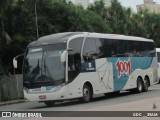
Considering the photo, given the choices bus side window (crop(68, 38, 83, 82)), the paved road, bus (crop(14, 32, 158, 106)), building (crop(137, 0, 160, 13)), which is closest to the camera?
the paved road

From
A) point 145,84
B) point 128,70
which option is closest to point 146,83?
point 145,84

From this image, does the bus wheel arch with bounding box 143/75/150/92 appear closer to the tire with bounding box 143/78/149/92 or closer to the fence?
the tire with bounding box 143/78/149/92

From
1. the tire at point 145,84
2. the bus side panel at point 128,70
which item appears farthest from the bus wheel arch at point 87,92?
the tire at point 145,84

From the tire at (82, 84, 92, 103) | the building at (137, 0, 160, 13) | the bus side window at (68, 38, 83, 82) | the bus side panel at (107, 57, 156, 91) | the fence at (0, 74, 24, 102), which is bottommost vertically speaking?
the fence at (0, 74, 24, 102)

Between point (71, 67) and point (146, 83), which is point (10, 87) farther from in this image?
point (71, 67)

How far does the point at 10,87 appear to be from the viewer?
112ft

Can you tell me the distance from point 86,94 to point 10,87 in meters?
11.3

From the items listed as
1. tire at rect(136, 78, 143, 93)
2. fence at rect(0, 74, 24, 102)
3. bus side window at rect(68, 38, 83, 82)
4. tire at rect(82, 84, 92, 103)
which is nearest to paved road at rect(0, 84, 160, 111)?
tire at rect(82, 84, 92, 103)

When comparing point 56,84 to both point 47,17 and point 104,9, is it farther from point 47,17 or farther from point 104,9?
point 104,9

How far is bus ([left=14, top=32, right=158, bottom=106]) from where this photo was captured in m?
22.6

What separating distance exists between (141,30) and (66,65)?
148ft

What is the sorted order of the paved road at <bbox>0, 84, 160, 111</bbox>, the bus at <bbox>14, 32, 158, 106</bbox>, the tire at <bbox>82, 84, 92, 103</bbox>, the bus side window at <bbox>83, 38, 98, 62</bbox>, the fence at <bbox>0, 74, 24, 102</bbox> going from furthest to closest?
the fence at <bbox>0, 74, 24, 102</bbox> < the bus side window at <bbox>83, 38, 98, 62</bbox> < the tire at <bbox>82, 84, 92, 103</bbox> < the bus at <bbox>14, 32, 158, 106</bbox> < the paved road at <bbox>0, 84, 160, 111</bbox>

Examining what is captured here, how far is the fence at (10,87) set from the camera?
3328 centimetres

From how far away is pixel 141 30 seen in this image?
6669 centimetres
